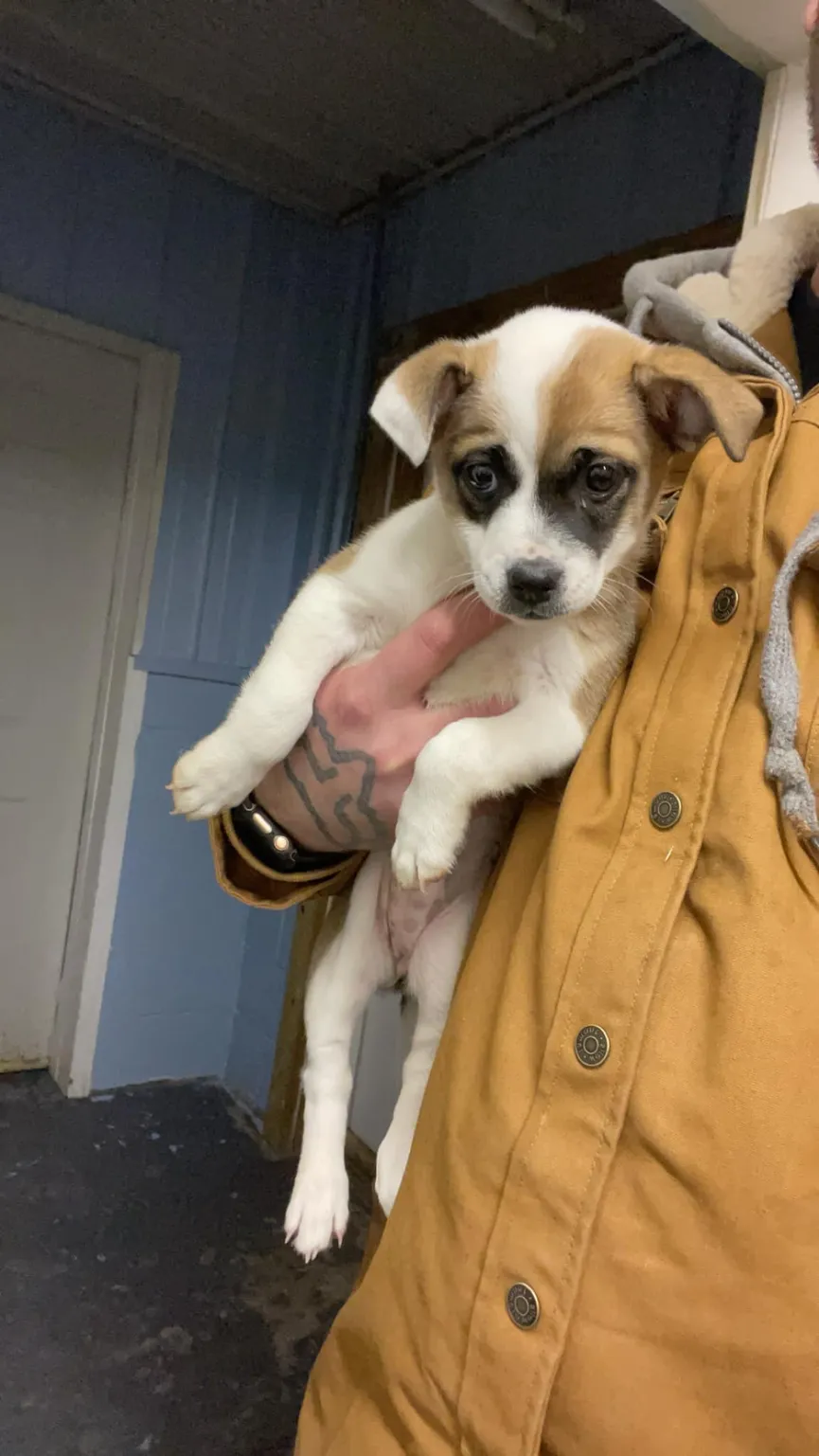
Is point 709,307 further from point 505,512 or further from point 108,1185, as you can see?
point 108,1185

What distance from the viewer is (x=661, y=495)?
128cm

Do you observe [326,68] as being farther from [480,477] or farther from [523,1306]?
[523,1306]

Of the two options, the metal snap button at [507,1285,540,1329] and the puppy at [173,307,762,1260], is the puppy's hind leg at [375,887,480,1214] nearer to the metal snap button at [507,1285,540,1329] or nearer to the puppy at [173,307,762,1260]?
the puppy at [173,307,762,1260]

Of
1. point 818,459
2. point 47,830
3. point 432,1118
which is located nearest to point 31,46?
A: point 47,830

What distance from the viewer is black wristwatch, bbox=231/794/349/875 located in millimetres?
1301

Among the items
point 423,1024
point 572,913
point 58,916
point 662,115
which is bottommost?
point 58,916

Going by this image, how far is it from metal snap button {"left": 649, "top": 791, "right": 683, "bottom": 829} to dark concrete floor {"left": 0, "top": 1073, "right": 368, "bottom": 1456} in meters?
2.12

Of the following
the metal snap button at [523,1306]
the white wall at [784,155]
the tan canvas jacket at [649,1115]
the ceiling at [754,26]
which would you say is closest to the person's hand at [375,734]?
the tan canvas jacket at [649,1115]

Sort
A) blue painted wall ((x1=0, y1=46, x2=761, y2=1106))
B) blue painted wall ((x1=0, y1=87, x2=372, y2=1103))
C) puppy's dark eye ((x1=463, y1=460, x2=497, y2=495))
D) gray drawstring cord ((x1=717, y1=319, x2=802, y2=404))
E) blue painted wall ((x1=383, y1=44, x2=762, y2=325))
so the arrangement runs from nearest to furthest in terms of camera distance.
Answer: gray drawstring cord ((x1=717, y1=319, x2=802, y2=404)), puppy's dark eye ((x1=463, y1=460, x2=497, y2=495)), blue painted wall ((x1=383, y1=44, x2=762, y2=325)), blue painted wall ((x1=0, y1=46, x2=761, y2=1106)), blue painted wall ((x1=0, y1=87, x2=372, y2=1103))

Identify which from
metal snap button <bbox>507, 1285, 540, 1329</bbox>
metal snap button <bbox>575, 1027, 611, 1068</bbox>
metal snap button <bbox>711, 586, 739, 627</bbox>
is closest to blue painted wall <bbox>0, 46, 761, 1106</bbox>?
metal snap button <bbox>711, 586, 739, 627</bbox>

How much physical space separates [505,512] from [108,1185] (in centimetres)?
270

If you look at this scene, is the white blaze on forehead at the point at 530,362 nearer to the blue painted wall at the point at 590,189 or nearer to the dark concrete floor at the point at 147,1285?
the blue painted wall at the point at 590,189

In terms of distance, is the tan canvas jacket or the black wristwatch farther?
the black wristwatch

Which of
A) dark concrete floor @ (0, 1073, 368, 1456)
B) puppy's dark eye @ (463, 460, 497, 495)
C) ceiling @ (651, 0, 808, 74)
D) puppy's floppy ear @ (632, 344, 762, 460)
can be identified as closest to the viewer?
puppy's floppy ear @ (632, 344, 762, 460)
